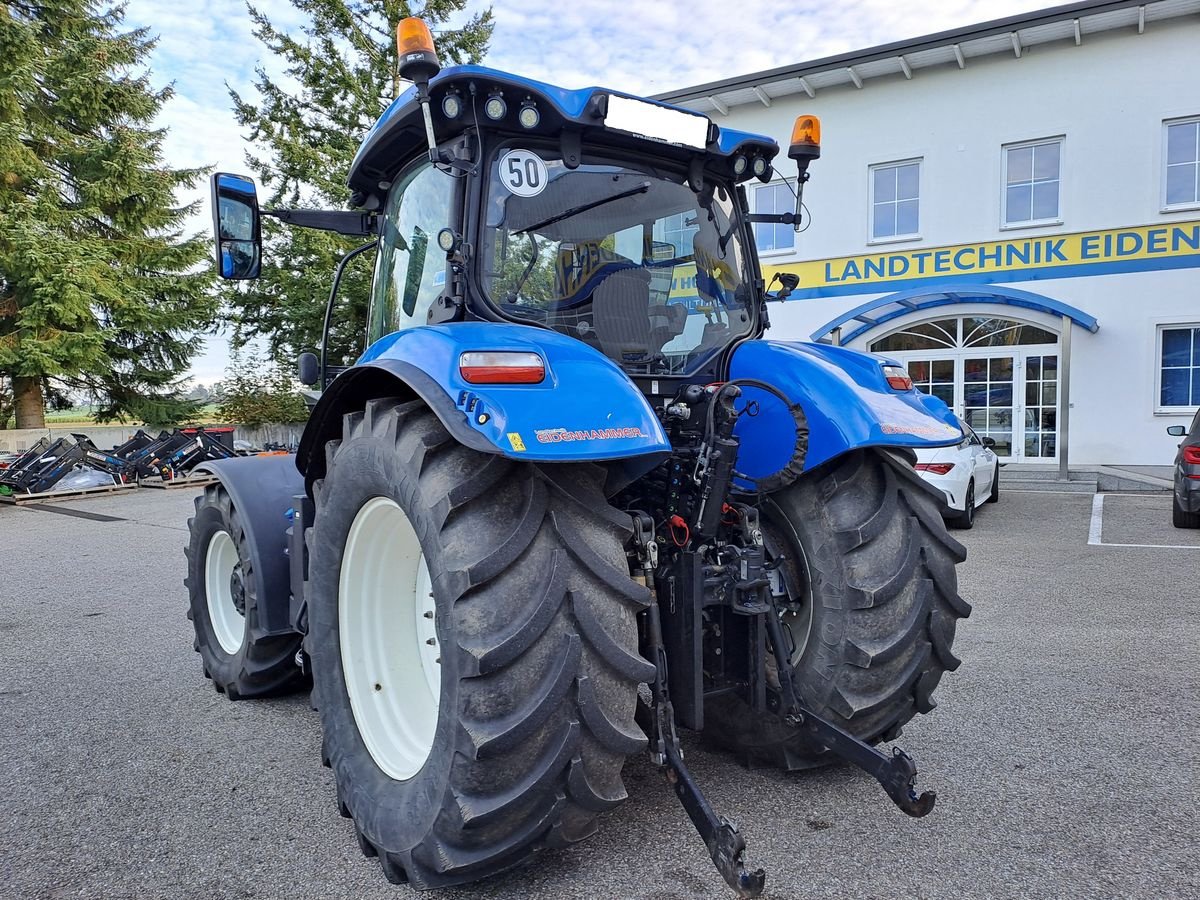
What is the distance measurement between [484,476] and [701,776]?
159cm

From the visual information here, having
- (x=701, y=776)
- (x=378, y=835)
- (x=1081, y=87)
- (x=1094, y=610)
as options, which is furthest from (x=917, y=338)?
(x=378, y=835)

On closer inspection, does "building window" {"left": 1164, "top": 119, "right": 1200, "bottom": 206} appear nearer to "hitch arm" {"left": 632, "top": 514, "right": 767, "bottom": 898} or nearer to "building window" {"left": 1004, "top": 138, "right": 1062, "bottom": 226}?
"building window" {"left": 1004, "top": 138, "right": 1062, "bottom": 226}

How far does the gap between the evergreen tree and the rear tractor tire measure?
15.3m

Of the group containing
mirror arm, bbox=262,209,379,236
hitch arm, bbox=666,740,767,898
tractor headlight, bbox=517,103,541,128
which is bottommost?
hitch arm, bbox=666,740,767,898

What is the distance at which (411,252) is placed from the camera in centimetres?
314

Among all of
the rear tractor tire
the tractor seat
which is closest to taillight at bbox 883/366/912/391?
the tractor seat

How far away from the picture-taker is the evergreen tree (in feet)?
54.7

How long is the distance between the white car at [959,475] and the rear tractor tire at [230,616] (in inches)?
264

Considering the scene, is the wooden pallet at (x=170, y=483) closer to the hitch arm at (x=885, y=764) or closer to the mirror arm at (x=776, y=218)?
the mirror arm at (x=776, y=218)

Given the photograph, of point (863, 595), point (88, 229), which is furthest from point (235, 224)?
point (88, 229)

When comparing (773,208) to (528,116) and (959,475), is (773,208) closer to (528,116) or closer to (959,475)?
(959,475)

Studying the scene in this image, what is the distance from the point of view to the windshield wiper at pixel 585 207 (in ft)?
9.16

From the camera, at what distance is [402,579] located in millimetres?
2750

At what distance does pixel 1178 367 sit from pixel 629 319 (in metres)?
14.7
